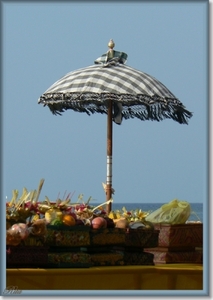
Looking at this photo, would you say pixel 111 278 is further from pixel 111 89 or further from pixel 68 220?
pixel 111 89

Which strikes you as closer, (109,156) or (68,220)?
(68,220)

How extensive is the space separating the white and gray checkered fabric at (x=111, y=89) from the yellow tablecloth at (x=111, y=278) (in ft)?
5.53

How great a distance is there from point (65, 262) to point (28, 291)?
50 cm

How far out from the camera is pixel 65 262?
5.06m

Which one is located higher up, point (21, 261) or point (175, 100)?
point (175, 100)

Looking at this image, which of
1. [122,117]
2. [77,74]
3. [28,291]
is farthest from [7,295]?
[122,117]

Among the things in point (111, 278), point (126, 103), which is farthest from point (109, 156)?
point (111, 278)

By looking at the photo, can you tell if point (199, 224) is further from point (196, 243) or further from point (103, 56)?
point (103, 56)

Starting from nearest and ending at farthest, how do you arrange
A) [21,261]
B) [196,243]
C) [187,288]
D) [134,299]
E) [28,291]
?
[134,299] → [28,291] → [21,261] → [187,288] → [196,243]

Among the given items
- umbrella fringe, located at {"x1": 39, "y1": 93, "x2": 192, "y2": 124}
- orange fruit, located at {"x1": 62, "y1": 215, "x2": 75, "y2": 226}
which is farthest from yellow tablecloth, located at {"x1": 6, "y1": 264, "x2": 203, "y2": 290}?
umbrella fringe, located at {"x1": 39, "y1": 93, "x2": 192, "y2": 124}

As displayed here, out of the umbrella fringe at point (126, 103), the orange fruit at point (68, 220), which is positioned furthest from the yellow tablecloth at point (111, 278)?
the umbrella fringe at point (126, 103)

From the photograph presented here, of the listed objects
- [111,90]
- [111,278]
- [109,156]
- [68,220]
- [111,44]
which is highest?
[111,44]

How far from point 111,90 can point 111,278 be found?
200 centimetres

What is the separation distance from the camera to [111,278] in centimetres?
505
